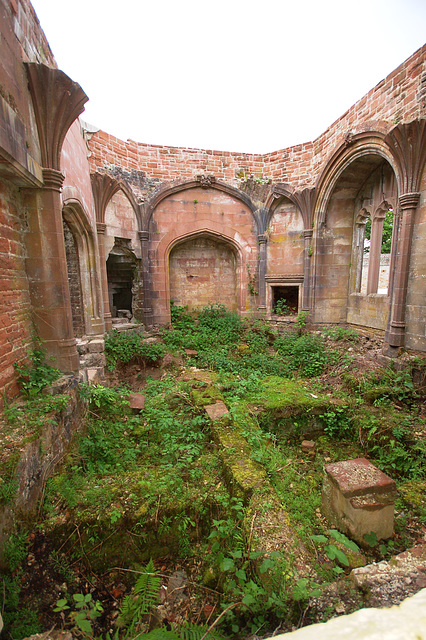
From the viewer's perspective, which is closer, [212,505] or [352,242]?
[212,505]

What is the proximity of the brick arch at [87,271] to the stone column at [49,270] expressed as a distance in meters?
2.27

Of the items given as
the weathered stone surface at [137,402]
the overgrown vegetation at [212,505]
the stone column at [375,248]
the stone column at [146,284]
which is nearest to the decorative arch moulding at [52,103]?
the overgrown vegetation at [212,505]

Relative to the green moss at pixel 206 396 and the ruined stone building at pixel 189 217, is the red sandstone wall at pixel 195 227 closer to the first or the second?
the ruined stone building at pixel 189 217

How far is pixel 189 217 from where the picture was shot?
9.25 m

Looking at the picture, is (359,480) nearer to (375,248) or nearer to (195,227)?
(375,248)

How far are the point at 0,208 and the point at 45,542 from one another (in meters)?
3.54

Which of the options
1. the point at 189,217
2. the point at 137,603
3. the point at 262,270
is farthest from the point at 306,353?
the point at 137,603

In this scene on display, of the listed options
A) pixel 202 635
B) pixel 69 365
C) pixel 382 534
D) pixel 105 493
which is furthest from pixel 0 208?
pixel 382 534

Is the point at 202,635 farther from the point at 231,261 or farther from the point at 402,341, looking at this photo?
the point at 231,261

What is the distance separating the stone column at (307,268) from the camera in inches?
340

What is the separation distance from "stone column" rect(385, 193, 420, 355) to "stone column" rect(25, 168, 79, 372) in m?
6.11

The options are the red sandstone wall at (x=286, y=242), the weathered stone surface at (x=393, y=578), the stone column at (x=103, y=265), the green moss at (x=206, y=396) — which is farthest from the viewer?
the red sandstone wall at (x=286, y=242)

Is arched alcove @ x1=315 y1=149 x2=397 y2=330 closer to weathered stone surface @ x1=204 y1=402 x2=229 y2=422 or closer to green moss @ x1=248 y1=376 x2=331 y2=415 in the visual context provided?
green moss @ x1=248 y1=376 x2=331 y2=415

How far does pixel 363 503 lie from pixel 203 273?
8.67 metres
